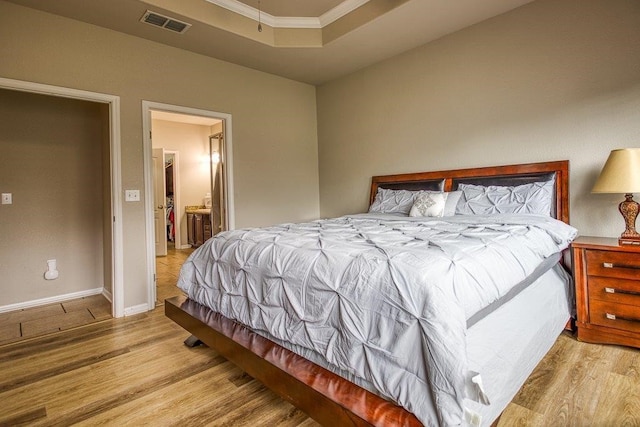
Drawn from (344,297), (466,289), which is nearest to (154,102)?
(344,297)

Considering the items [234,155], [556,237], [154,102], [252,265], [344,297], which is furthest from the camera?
[234,155]

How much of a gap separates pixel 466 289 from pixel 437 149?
2629mm

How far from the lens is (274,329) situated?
5.36ft

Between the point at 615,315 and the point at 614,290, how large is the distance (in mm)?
163

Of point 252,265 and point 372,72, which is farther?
point 372,72

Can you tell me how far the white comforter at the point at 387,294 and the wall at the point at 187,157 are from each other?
5308mm

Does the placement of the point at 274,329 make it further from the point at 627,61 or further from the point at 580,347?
the point at 627,61

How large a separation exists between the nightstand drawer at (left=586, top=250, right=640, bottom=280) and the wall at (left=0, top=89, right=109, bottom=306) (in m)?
4.37

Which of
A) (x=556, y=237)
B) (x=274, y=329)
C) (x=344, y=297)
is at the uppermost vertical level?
(x=556, y=237)

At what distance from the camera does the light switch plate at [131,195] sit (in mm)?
3131

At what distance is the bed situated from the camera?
1111 millimetres

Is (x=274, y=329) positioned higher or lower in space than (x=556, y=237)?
lower

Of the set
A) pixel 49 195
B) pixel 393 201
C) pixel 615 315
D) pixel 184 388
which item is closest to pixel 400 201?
pixel 393 201

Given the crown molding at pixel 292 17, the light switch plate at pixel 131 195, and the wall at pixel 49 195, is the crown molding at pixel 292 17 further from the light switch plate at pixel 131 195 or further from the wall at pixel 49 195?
→ the light switch plate at pixel 131 195
